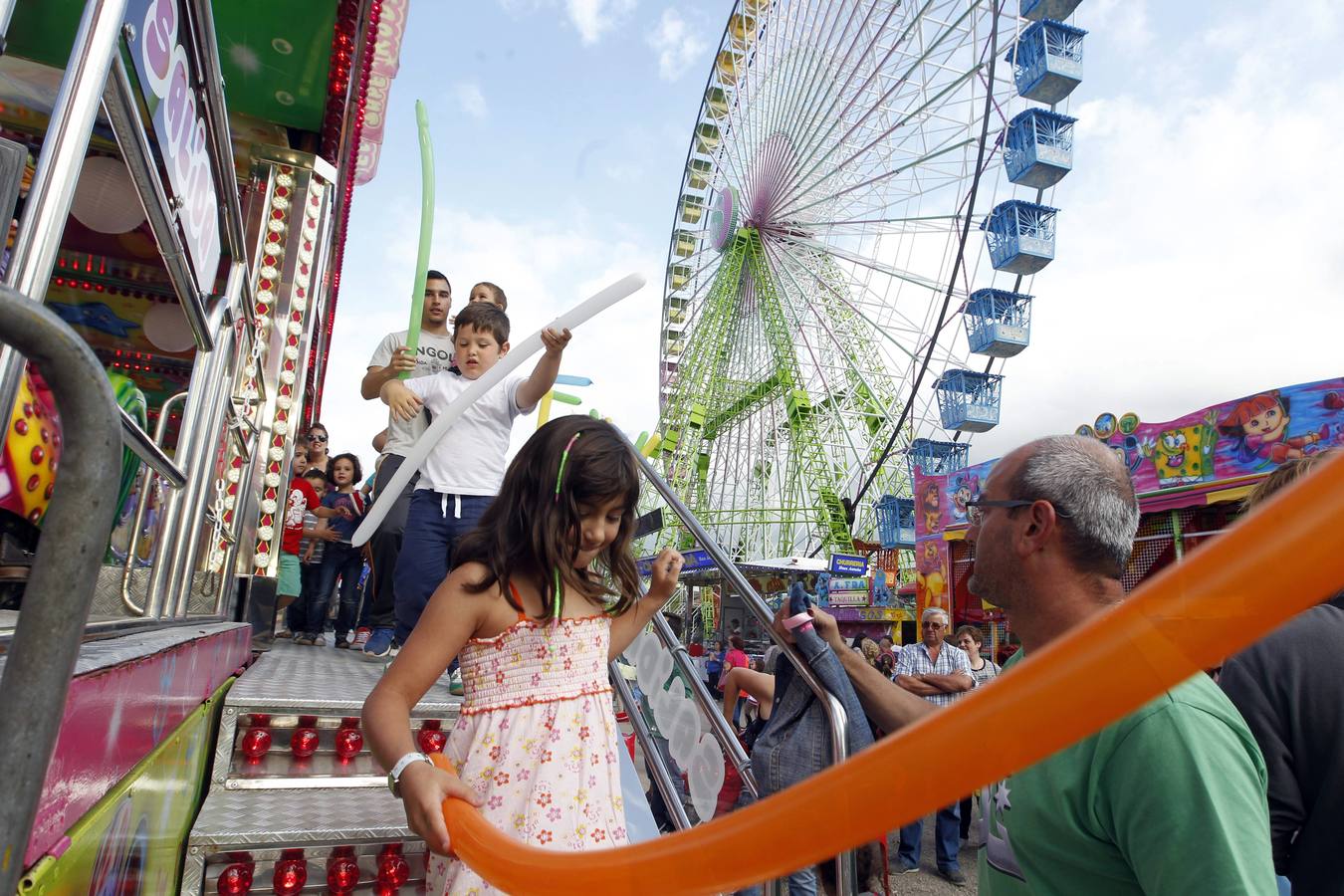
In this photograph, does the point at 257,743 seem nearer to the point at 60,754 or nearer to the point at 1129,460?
the point at 60,754

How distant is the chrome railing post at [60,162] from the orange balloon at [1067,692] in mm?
987

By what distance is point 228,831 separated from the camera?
73.9 inches

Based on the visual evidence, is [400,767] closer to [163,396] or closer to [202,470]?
[202,470]

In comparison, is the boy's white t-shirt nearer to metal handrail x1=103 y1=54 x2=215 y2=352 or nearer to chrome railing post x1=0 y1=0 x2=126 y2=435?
metal handrail x1=103 y1=54 x2=215 y2=352

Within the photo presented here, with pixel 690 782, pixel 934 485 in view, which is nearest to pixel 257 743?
pixel 690 782

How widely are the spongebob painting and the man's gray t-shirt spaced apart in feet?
33.9

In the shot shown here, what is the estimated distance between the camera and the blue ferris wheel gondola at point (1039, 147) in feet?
40.9

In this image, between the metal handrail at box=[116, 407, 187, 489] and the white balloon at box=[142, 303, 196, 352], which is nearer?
the metal handrail at box=[116, 407, 187, 489]

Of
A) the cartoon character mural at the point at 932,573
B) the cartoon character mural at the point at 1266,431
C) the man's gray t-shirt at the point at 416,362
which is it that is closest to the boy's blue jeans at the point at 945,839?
the man's gray t-shirt at the point at 416,362

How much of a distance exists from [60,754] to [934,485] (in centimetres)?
1606

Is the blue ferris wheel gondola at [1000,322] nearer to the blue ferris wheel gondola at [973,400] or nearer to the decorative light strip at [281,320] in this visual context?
the blue ferris wheel gondola at [973,400]

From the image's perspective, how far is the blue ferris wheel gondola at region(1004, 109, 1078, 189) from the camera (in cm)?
1245

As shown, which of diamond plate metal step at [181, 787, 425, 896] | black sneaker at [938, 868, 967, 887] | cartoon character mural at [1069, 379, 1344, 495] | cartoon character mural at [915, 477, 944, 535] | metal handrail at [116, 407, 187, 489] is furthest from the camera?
cartoon character mural at [915, 477, 944, 535]

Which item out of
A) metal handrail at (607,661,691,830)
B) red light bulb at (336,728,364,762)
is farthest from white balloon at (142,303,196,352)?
metal handrail at (607,661,691,830)
